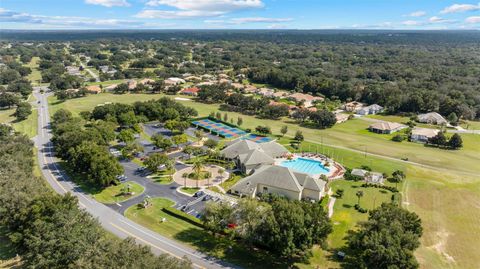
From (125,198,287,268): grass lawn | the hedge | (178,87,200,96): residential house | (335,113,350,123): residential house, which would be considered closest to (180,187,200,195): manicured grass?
(125,198,287,268): grass lawn

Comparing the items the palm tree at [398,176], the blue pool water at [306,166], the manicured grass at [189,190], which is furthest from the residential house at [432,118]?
the manicured grass at [189,190]

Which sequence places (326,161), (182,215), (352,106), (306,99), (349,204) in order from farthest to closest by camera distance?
1. (306,99)
2. (352,106)
3. (326,161)
4. (349,204)
5. (182,215)

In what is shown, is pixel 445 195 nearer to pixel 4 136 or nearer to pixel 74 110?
pixel 4 136

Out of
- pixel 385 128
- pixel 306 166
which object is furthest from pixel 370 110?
pixel 306 166

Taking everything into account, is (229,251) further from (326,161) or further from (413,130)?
(413,130)

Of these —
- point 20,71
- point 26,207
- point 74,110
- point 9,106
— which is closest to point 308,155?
point 26,207
